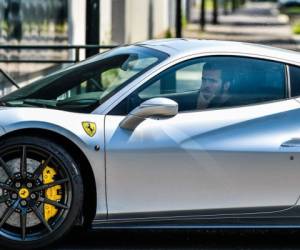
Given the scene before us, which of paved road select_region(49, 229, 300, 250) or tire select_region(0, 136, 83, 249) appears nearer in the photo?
tire select_region(0, 136, 83, 249)

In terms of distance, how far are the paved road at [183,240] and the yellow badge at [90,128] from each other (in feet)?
2.69

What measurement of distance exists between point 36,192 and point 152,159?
0.75 m

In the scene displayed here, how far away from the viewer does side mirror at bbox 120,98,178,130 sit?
18.5ft

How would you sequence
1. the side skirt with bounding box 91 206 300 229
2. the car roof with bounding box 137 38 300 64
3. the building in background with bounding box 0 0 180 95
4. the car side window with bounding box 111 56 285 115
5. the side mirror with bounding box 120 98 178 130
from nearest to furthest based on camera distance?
the side mirror with bounding box 120 98 178 130, the side skirt with bounding box 91 206 300 229, the car side window with bounding box 111 56 285 115, the car roof with bounding box 137 38 300 64, the building in background with bounding box 0 0 180 95

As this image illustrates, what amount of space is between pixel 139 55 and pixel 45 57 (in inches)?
352

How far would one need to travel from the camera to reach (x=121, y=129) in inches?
223

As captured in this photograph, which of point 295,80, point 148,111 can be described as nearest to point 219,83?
point 295,80

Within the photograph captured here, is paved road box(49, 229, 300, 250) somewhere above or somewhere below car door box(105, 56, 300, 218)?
below

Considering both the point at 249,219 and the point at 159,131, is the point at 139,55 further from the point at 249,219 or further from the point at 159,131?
the point at 249,219

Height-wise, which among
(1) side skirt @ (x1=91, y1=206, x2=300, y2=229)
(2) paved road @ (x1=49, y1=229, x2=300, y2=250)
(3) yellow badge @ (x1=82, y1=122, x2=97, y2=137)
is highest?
(3) yellow badge @ (x1=82, y1=122, x2=97, y2=137)

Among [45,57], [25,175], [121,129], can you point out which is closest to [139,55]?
[121,129]

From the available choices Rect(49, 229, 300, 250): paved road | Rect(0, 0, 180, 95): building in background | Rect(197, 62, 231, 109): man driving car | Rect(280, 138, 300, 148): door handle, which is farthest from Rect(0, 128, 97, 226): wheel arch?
Rect(0, 0, 180, 95): building in background

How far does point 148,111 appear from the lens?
18.5 ft

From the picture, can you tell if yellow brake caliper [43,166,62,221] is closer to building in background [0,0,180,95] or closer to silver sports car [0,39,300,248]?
silver sports car [0,39,300,248]
